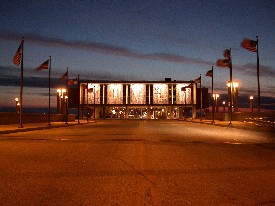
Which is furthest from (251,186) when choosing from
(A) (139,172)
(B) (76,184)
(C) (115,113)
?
(C) (115,113)

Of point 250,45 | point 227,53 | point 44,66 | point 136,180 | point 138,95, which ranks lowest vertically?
point 136,180

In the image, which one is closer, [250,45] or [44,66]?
[250,45]

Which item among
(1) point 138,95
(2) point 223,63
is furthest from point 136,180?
(1) point 138,95

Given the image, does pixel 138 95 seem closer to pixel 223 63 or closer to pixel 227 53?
pixel 227 53

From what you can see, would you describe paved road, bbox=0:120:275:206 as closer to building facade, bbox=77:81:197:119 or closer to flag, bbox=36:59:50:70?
flag, bbox=36:59:50:70

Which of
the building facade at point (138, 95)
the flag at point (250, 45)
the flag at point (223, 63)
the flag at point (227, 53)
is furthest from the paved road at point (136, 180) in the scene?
the building facade at point (138, 95)

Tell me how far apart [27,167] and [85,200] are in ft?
15.0

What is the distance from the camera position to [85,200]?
707cm

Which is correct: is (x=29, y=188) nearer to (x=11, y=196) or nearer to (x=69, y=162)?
(x=11, y=196)

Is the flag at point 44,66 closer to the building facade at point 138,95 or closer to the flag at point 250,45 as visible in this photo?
the flag at point 250,45

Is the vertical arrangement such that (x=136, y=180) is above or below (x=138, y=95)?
below

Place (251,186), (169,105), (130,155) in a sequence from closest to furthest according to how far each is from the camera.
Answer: (251,186) < (130,155) < (169,105)

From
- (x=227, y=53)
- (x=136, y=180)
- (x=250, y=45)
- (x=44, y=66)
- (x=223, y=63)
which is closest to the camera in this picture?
(x=136, y=180)

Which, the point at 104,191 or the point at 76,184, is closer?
the point at 104,191
